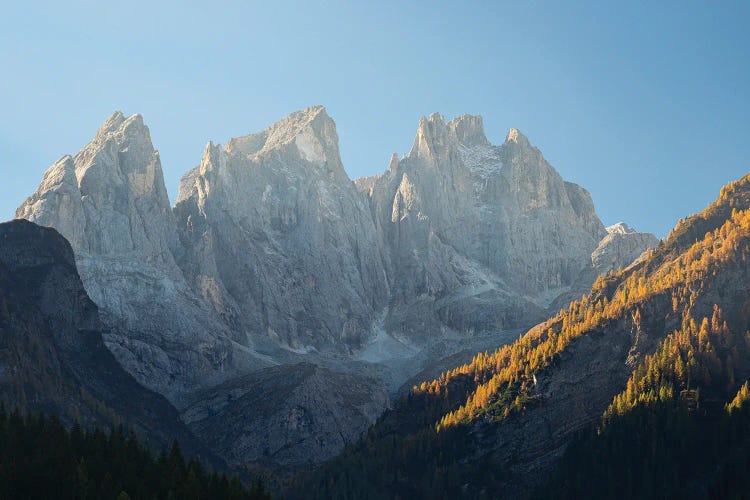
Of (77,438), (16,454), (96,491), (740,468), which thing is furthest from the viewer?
(740,468)

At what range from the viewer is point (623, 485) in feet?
607

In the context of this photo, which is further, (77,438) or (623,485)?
(623,485)

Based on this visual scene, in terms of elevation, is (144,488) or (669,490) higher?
(144,488)

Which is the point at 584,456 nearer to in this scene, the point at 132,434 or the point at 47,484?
the point at 132,434

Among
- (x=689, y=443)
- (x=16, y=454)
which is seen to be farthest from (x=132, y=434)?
(x=689, y=443)

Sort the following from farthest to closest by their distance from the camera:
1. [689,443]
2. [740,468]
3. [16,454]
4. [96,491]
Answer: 1. [689,443]
2. [740,468]
3. [16,454]
4. [96,491]

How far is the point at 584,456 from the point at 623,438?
754 centimetres

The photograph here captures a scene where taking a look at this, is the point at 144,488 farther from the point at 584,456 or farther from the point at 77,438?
the point at 584,456

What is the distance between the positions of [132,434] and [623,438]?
81.4 m

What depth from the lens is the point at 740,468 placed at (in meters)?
175

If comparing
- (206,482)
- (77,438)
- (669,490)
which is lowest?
(669,490)

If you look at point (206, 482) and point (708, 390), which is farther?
point (708, 390)

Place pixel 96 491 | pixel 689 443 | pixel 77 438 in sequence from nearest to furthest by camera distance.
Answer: pixel 96 491
pixel 77 438
pixel 689 443

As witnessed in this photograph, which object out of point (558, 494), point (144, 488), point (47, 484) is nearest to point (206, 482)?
point (144, 488)
